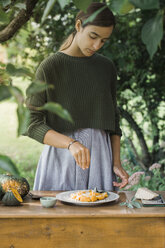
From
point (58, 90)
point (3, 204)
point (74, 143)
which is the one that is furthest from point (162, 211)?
point (58, 90)

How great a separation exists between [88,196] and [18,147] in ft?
19.5

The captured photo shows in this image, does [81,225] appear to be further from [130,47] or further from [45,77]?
[130,47]

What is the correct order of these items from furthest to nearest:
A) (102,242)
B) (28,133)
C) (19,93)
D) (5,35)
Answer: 1. (5,35)
2. (28,133)
3. (102,242)
4. (19,93)

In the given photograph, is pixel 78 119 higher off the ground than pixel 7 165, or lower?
higher

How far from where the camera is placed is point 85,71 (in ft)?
7.02

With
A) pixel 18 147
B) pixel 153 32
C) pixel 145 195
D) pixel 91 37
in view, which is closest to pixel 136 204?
pixel 145 195

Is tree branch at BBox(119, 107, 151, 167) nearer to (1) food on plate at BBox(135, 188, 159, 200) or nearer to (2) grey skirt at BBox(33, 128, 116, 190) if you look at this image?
(2) grey skirt at BBox(33, 128, 116, 190)

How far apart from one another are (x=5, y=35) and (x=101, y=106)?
0.69m

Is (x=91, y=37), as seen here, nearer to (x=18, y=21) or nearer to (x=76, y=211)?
(x=18, y=21)

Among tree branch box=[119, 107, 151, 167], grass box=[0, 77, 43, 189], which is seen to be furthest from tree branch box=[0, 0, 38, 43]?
grass box=[0, 77, 43, 189]

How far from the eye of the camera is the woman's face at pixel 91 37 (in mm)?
1866

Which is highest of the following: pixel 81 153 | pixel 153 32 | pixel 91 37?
pixel 91 37

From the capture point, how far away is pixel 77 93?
2.10 m

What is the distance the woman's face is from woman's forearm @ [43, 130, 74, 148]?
1.55 ft
